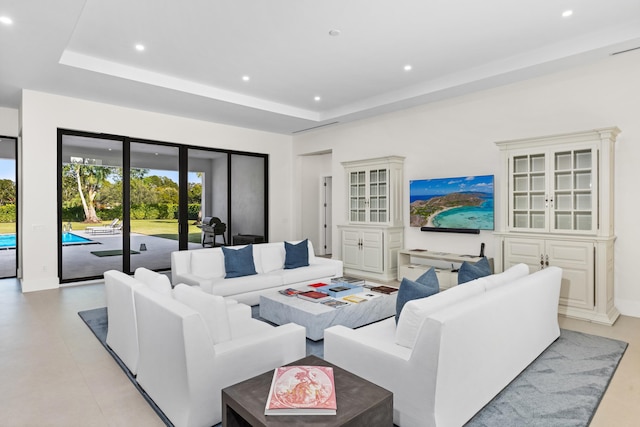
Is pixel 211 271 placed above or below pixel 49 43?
below

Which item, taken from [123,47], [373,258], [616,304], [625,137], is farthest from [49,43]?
[616,304]

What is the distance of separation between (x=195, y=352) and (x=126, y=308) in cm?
119

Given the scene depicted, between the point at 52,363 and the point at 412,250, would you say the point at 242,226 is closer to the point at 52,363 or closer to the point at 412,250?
the point at 412,250

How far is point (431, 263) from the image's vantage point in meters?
6.36

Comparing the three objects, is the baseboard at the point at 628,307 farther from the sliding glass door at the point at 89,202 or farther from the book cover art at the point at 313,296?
the sliding glass door at the point at 89,202

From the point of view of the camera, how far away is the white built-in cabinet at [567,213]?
4254mm

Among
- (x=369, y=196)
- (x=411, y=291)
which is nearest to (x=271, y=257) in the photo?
(x=369, y=196)

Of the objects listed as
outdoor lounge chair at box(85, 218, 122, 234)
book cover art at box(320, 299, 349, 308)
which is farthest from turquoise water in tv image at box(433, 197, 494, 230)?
outdoor lounge chair at box(85, 218, 122, 234)

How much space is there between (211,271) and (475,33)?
4.37 meters

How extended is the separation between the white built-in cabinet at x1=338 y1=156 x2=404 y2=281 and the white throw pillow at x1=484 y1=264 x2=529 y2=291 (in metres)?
3.28

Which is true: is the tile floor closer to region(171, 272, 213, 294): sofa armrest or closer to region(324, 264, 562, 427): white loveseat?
region(324, 264, 562, 427): white loveseat

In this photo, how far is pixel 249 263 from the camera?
5145 millimetres

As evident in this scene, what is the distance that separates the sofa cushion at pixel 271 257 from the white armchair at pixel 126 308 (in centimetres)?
236

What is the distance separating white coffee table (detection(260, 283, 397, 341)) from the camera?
3551 mm
